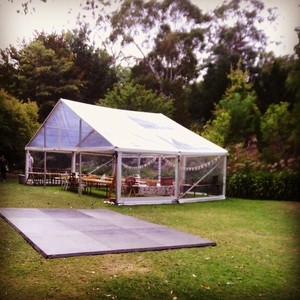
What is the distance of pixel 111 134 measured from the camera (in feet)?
36.8

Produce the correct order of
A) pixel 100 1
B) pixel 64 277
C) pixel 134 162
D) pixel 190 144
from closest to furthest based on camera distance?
pixel 100 1 → pixel 64 277 → pixel 190 144 → pixel 134 162

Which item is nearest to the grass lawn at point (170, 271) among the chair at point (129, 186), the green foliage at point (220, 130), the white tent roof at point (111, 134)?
the chair at point (129, 186)

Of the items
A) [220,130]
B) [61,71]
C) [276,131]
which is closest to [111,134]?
[276,131]

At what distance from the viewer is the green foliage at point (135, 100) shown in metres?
20.4

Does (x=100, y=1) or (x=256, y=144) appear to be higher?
(x=100, y=1)

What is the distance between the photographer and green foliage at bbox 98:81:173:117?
2038 centimetres

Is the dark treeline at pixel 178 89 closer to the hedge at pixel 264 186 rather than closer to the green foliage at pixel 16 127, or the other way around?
the green foliage at pixel 16 127

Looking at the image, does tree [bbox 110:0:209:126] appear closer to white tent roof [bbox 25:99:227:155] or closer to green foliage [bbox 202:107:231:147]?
white tent roof [bbox 25:99:227:155]

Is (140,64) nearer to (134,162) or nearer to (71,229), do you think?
(134,162)

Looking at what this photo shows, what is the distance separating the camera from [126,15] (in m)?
4.55

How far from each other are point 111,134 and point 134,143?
0.75 m

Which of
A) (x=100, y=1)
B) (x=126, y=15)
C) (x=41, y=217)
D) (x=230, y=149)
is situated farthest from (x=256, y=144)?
(x=100, y=1)

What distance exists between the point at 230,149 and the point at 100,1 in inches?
568

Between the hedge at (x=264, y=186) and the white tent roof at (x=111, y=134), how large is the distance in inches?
56.3
